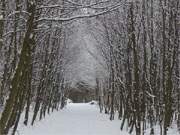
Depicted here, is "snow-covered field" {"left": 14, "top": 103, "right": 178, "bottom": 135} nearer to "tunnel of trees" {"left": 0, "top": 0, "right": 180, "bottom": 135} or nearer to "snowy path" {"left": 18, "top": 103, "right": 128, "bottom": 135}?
"snowy path" {"left": 18, "top": 103, "right": 128, "bottom": 135}

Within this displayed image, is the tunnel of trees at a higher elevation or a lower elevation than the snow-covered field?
higher

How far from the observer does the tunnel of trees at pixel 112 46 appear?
8320 mm

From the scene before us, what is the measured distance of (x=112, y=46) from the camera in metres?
25.5

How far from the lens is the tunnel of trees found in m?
8.32

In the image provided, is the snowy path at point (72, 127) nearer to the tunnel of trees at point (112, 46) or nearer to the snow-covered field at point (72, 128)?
the snow-covered field at point (72, 128)

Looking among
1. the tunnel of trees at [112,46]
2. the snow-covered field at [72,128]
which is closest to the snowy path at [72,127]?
the snow-covered field at [72,128]

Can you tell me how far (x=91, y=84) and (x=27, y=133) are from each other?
63731 mm

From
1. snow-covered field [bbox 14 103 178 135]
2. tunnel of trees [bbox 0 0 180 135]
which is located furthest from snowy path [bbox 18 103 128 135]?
tunnel of trees [bbox 0 0 180 135]

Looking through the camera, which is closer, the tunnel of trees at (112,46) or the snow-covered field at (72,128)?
the tunnel of trees at (112,46)

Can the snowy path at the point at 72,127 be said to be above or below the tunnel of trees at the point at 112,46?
below

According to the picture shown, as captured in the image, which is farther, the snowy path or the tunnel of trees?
the snowy path

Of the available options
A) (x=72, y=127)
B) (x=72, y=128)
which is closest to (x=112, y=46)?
(x=72, y=127)

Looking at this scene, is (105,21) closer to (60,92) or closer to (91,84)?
(60,92)

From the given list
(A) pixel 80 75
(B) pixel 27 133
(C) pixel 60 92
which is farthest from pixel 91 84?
(B) pixel 27 133
